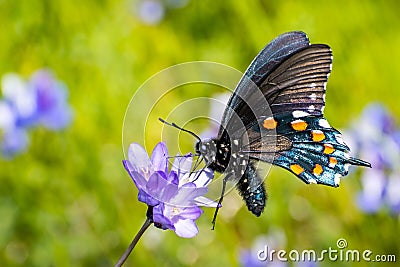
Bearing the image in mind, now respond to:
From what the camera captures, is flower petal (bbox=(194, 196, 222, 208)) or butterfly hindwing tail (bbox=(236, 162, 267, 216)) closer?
flower petal (bbox=(194, 196, 222, 208))

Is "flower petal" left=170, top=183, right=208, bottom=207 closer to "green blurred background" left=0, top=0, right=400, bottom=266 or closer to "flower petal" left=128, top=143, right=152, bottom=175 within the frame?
"flower petal" left=128, top=143, right=152, bottom=175

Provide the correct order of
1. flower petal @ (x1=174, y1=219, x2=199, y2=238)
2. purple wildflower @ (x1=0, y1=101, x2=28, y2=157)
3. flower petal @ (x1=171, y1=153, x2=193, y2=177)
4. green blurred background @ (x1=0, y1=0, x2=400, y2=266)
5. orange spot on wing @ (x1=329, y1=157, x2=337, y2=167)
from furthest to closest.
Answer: purple wildflower @ (x1=0, y1=101, x2=28, y2=157) → green blurred background @ (x1=0, y1=0, x2=400, y2=266) → orange spot on wing @ (x1=329, y1=157, x2=337, y2=167) → flower petal @ (x1=171, y1=153, x2=193, y2=177) → flower petal @ (x1=174, y1=219, x2=199, y2=238)

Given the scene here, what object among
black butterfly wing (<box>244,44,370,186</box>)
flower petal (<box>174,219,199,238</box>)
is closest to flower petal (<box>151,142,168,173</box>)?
flower petal (<box>174,219,199,238</box>)

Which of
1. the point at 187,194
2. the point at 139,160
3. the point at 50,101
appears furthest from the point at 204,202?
the point at 50,101

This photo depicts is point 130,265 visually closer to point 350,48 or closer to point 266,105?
point 266,105

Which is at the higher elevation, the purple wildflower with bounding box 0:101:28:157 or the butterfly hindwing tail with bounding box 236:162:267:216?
the purple wildflower with bounding box 0:101:28:157

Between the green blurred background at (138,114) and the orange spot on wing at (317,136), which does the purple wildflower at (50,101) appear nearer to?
the green blurred background at (138,114)

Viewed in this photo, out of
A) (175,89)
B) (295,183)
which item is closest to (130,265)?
(295,183)
